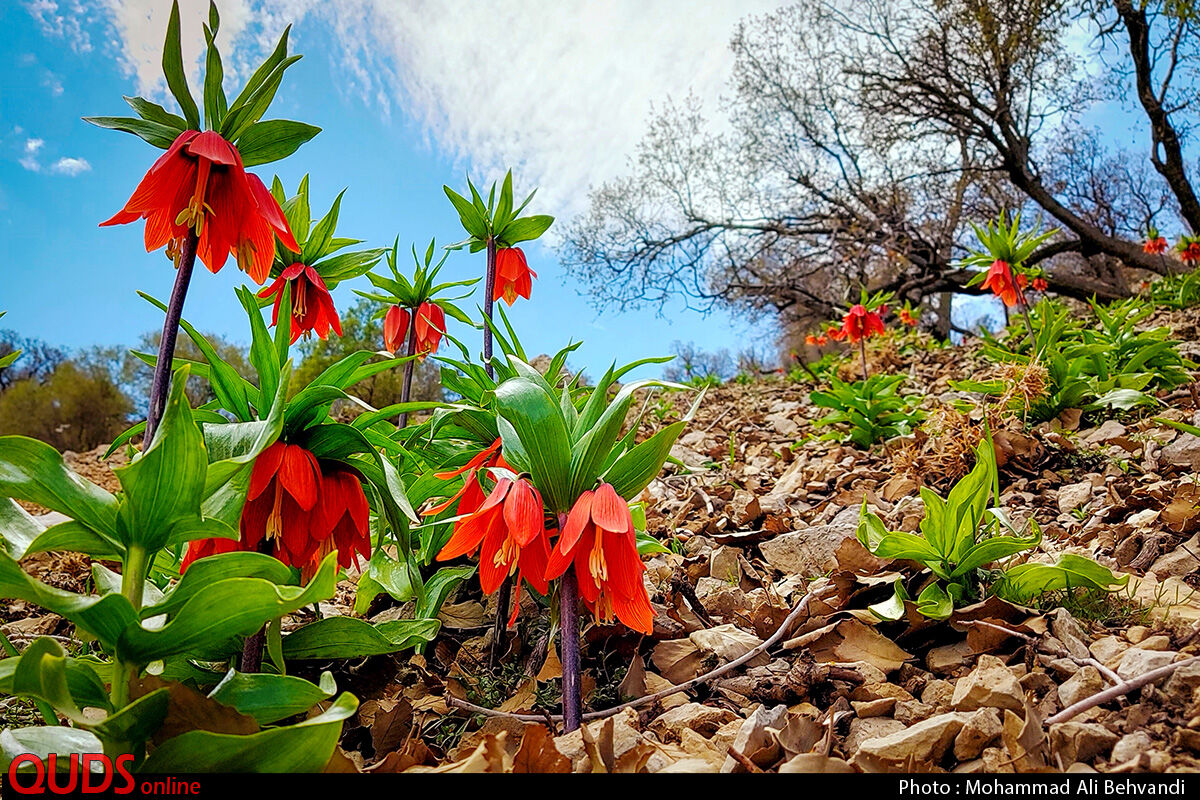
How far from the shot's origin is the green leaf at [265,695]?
93cm

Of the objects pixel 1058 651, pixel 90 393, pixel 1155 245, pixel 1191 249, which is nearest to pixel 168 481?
pixel 1058 651

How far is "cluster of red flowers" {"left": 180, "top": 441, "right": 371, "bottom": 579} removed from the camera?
1054 millimetres

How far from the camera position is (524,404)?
1.06m

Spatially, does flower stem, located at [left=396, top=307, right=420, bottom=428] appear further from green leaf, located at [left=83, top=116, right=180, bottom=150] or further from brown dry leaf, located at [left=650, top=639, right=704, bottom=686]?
brown dry leaf, located at [left=650, top=639, right=704, bottom=686]

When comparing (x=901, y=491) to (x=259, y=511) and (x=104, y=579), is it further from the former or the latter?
(x=104, y=579)

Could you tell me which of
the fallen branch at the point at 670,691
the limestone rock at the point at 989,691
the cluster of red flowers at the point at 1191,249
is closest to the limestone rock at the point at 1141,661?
the limestone rock at the point at 989,691

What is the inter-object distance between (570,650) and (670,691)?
0.25m

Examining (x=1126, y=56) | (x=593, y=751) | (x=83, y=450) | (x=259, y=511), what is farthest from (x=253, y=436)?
(x=1126, y=56)

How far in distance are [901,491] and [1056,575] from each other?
121 centimetres

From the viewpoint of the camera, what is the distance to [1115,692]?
103 centimetres

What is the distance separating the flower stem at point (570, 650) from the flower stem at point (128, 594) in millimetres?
560

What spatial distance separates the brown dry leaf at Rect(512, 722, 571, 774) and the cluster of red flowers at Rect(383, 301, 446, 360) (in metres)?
1.45

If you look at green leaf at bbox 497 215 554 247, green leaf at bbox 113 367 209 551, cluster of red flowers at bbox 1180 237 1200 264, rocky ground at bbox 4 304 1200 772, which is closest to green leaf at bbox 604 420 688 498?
rocky ground at bbox 4 304 1200 772

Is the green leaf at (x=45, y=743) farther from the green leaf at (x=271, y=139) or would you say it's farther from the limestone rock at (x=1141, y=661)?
the limestone rock at (x=1141, y=661)
